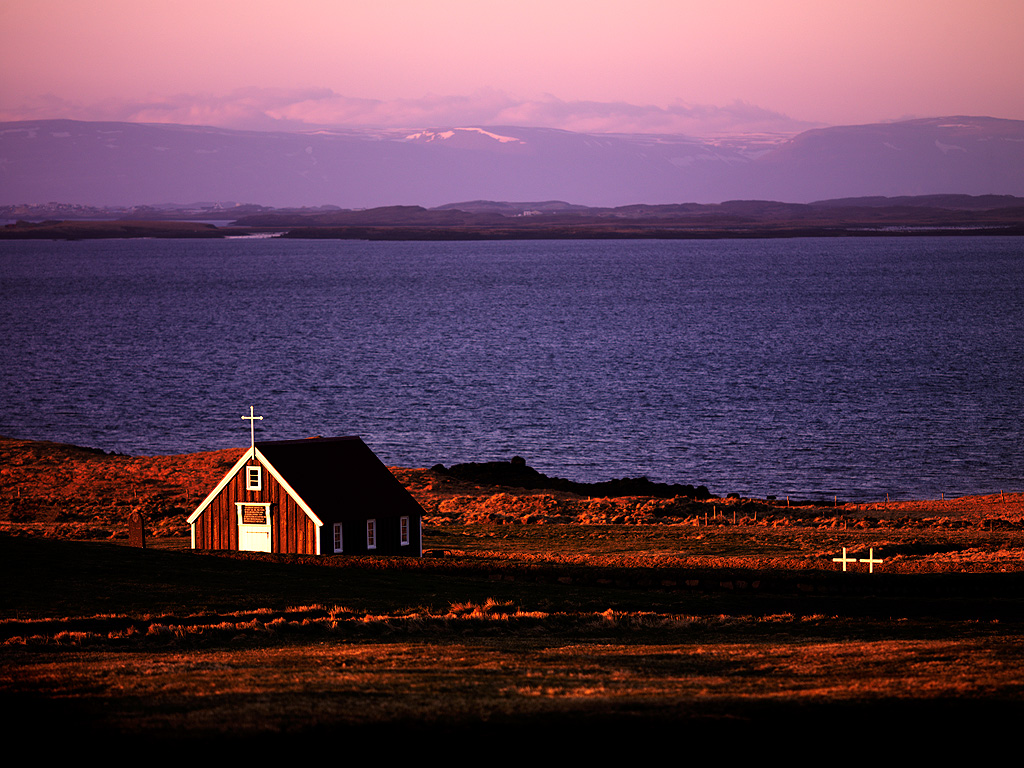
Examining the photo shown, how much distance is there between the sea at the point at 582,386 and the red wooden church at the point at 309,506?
79.4ft

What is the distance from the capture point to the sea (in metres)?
61.4

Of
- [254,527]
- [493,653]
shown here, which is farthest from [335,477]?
[493,653]

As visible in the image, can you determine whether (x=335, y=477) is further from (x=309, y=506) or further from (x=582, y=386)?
(x=582, y=386)

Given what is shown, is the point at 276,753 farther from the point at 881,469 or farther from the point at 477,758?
the point at 881,469

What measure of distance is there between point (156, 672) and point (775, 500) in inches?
1430

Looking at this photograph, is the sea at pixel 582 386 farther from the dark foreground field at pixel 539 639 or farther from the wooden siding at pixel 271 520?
the wooden siding at pixel 271 520

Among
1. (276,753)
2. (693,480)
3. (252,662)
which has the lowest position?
(693,480)

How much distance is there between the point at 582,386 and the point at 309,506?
58.9 meters

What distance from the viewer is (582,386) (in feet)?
295

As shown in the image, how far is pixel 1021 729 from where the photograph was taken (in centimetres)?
1239

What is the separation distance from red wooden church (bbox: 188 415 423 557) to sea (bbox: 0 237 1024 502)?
24.2 metres

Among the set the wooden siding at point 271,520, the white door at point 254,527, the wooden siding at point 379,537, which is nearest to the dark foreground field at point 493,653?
the wooden siding at point 379,537

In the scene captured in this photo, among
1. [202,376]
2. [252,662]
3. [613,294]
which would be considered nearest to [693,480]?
[252,662]

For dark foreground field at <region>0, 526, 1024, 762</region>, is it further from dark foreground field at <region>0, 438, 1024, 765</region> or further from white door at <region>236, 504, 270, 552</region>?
white door at <region>236, 504, 270, 552</region>
